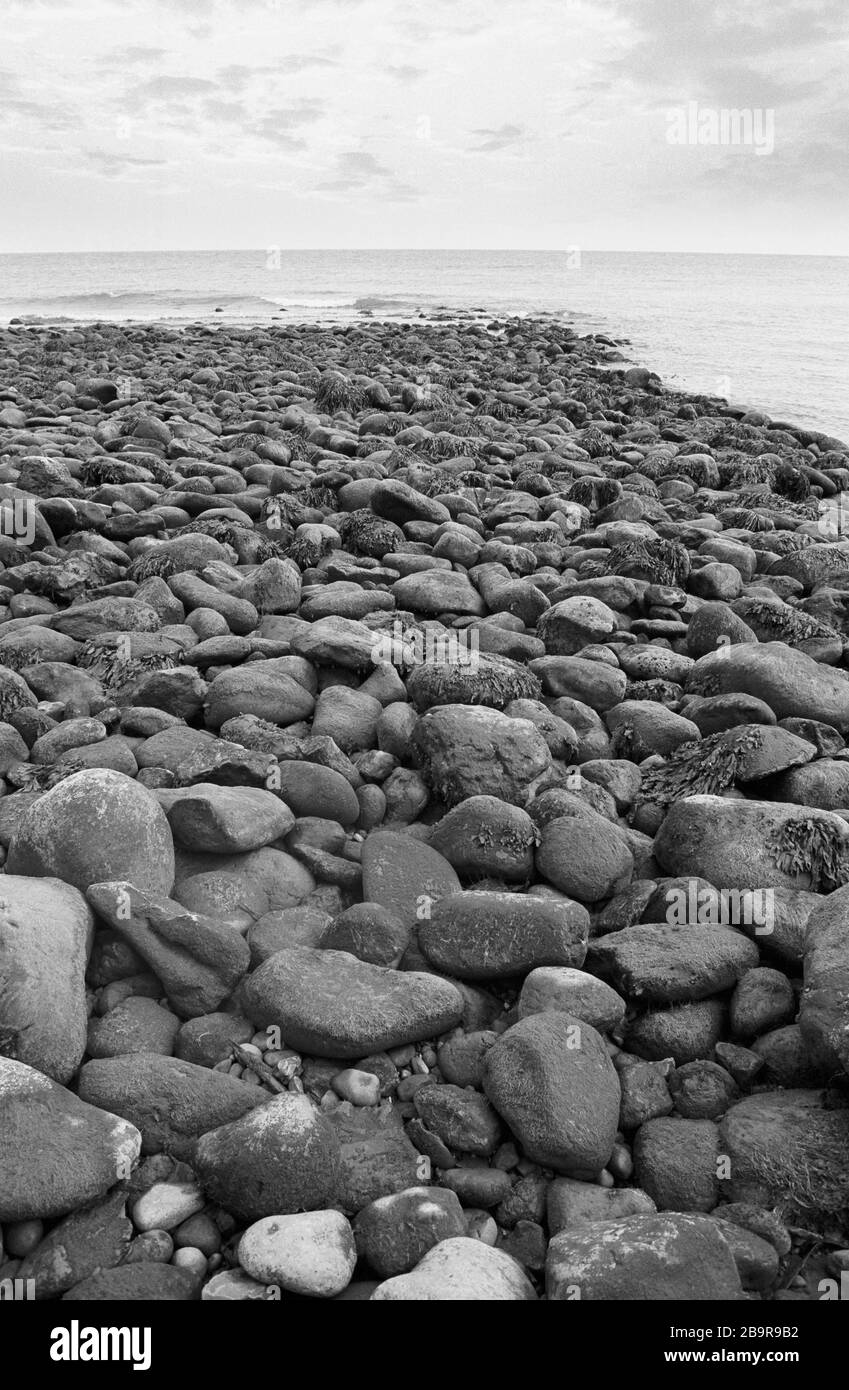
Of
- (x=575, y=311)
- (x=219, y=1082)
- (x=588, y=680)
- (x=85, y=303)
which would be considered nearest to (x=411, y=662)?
(x=588, y=680)

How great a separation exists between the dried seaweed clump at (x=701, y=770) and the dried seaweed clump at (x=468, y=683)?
84cm

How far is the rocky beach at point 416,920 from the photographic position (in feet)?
8.11

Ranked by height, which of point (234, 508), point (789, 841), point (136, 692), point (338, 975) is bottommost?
point (338, 975)

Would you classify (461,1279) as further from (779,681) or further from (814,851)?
(779,681)

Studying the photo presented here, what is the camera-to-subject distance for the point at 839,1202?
256cm

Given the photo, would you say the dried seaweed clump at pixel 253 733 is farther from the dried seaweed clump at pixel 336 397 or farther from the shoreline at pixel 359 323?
the shoreline at pixel 359 323

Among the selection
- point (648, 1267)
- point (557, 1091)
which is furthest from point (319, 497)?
point (648, 1267)

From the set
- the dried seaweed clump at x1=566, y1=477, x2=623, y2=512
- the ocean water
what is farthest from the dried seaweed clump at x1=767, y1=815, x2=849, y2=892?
the ocean water

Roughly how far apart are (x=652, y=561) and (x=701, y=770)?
9.89 feet

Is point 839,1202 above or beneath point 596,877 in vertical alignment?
beneath

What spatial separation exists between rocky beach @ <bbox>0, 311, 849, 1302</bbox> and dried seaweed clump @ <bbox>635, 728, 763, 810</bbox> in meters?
0.02

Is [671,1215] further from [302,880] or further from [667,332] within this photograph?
[667,332]

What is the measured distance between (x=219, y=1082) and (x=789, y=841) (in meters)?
2.34

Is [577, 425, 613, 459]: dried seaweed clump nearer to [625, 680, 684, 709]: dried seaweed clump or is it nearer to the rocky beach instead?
the rocky beach
